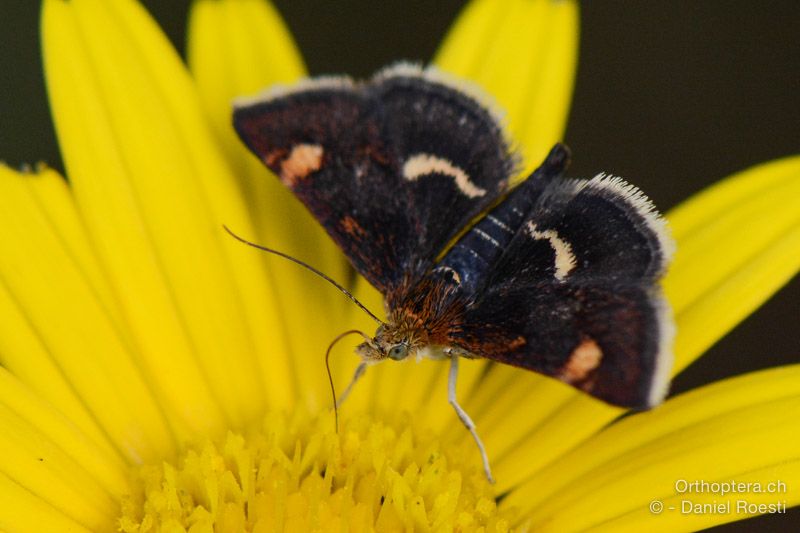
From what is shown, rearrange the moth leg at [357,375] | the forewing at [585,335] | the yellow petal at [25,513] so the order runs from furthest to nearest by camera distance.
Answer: the moth leg at [357,375], the yellow petal at [25,513], the forewing at [585,335]

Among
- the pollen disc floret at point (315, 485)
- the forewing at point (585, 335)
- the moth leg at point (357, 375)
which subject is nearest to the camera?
the forewing at point (585, 335)

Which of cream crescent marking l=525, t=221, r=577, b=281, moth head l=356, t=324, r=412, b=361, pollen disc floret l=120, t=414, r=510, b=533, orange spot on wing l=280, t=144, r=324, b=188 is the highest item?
orange spot on wing l=280, t=144, r=324, b=188

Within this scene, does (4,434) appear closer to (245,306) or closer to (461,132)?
(245,306)

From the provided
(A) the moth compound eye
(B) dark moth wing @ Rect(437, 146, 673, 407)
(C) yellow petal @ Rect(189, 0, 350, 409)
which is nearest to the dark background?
(C) yellow petal @ Rect(189, 0, 350, 409)

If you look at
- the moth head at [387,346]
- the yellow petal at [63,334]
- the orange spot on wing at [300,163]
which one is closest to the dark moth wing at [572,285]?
the moth head at [387,346]

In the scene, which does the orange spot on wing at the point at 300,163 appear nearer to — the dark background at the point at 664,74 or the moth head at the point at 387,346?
the moth head at the point at 387,346

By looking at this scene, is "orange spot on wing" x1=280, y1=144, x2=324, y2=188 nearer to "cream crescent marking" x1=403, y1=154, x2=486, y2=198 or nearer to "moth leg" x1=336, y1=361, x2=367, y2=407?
"cream crescent marking" x1=403, y1=154, x2=486, y2=198

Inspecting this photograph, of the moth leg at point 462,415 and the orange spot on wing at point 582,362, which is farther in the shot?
the moth leg at point 462,415
